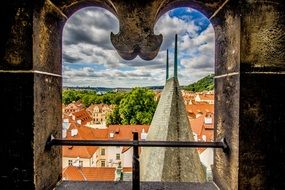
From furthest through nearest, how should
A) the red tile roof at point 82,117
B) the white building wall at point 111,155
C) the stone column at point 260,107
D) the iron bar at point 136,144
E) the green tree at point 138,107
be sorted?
the red tile roof at point 82,117
the white building wall at point 111,155
the green tree at point 138,107
the iron bar at point 136,144
the stone column at point 260,107

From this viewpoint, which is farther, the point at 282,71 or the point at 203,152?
the point at 203,152

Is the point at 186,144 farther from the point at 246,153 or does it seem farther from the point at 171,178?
the point at 171,178

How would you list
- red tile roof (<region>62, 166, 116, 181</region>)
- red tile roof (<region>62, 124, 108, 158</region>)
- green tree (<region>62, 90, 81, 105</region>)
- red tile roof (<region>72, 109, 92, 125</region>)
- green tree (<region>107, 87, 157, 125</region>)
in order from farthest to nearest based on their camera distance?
green tree (<region>62, 90, 81, 105</region>), red tile roof (<region>72, 109, 92, 125</region>), green tree (<region>107, 87, 157, 125</region>), red tile roof (<region>62, 124, 108, 158</region>), red tile roof (<region>62, 166, 116, 181</region>)

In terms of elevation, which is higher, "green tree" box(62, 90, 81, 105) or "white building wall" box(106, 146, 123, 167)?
"green tree" box(62, 90, 81, 105)

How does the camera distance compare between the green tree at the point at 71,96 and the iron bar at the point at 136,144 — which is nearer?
the iron bar at the point at 136,144

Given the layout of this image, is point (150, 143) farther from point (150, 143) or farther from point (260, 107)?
point (260, 107)

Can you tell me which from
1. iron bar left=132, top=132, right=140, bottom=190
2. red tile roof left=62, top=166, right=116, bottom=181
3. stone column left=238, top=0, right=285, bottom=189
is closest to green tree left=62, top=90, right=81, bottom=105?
red tile roof left=62, top=166, right=116, bottom=181

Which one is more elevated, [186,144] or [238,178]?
[186,144]

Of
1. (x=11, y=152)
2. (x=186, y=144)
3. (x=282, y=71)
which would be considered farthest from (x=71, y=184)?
(x=282, y=71)

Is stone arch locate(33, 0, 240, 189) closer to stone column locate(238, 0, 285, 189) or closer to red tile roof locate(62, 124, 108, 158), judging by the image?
stone column locate(238, 0, 285, 189)

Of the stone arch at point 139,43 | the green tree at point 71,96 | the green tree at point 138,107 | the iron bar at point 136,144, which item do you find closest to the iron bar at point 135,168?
the iron bar at point 136,144

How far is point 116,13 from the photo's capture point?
167 cm

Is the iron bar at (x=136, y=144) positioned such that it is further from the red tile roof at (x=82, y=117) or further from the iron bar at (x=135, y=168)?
the red tile roof at (x=82, y=117)

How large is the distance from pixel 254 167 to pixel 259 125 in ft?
0.70
